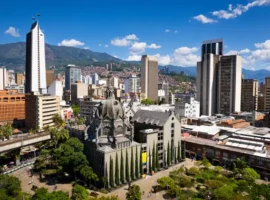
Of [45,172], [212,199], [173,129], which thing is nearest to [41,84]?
[45,172]

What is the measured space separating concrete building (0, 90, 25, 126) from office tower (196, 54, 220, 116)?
112184 millimetres

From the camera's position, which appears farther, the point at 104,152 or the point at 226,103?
the point at 226,103

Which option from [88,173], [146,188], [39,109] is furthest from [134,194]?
[39,109]

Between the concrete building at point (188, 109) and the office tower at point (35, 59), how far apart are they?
94053mm

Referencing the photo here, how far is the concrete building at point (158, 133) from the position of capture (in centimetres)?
7525

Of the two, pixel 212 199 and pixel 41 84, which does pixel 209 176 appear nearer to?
pixel 212 199

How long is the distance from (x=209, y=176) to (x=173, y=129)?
22683mm

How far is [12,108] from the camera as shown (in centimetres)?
13950

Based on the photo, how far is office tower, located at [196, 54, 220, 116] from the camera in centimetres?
15512

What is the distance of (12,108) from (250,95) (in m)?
164

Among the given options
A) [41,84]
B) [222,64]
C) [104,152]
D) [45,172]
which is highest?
[222,64]

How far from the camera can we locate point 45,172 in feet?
247

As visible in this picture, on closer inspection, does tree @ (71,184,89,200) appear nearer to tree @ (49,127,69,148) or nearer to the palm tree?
the palm tree

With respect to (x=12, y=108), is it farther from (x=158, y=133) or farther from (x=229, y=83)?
(x=229, y=83)
